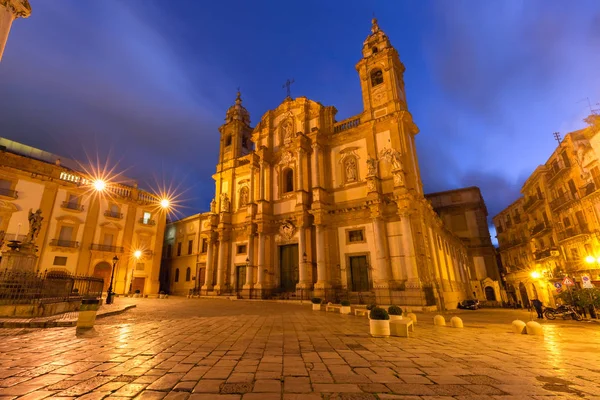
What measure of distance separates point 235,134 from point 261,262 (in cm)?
1593

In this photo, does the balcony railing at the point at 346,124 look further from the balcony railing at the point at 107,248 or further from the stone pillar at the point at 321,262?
the balcony railing at the point at 107,248

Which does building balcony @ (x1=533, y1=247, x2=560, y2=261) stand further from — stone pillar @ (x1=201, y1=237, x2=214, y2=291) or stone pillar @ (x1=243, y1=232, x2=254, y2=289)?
stone pillar @ (x1=201, y1=237, x2=214, y2=291)

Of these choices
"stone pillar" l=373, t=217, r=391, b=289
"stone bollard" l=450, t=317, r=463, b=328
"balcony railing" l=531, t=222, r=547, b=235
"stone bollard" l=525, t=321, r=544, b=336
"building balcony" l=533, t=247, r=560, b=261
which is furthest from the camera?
"balcony railing" l=531, t=222, r=547, b=235

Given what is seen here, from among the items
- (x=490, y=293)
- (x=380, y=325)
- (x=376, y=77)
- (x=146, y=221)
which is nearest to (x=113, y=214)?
(x=146, y=221)

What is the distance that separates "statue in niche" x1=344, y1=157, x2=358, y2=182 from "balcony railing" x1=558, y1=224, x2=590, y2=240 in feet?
57.6

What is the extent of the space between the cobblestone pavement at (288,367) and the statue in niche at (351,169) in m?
16.4

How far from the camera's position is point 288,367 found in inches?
163

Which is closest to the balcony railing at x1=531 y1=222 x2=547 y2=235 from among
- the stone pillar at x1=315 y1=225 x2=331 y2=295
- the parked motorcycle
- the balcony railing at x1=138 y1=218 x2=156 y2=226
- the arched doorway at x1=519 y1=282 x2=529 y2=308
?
the arched doorway at x1=519 y1=282 x2=529 y2=308

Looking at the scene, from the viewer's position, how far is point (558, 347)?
20.2ft

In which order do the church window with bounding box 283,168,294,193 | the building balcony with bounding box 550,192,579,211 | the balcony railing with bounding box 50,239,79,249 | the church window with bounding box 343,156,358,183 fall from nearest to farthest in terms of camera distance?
the church window with bounding box 343,156,358,183 < the building balcony with bounding box 550,192,579,211 < the church window with bounding box 283,168,294,193 < the balcony railing with bounding box 50,239,79,249

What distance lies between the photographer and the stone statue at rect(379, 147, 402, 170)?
775 inches

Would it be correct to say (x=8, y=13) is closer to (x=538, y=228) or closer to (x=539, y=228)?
(x=539, y=228)

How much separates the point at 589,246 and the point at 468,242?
15.8m

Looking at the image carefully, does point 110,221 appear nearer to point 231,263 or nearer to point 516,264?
point 231,263
